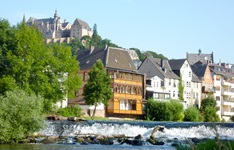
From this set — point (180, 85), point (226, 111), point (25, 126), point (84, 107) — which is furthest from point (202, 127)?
point (226, 111)

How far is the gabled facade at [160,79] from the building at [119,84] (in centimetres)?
477

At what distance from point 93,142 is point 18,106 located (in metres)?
6.88

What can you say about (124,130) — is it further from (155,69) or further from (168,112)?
(155,69)

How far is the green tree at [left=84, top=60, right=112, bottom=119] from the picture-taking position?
224 feet

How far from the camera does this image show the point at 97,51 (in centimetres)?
8306

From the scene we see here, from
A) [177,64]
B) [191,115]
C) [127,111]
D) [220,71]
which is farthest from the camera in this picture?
[220,71]

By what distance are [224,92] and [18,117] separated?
263 ft

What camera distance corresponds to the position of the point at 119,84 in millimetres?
76812

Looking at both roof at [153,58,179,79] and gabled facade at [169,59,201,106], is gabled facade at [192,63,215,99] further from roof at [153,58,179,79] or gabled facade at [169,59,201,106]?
roof at [153,58,179,79]

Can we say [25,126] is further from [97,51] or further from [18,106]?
[97,51]

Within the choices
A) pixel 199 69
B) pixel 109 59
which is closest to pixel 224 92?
pixel 199 69

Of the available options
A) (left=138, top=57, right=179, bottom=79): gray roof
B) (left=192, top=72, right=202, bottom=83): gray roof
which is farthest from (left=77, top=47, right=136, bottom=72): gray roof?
(left=192, top=72, right=202, bottom=83): gray roof

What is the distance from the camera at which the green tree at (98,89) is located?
6819cm

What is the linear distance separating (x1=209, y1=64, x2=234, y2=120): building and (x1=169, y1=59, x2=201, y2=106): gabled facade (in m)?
6.35
